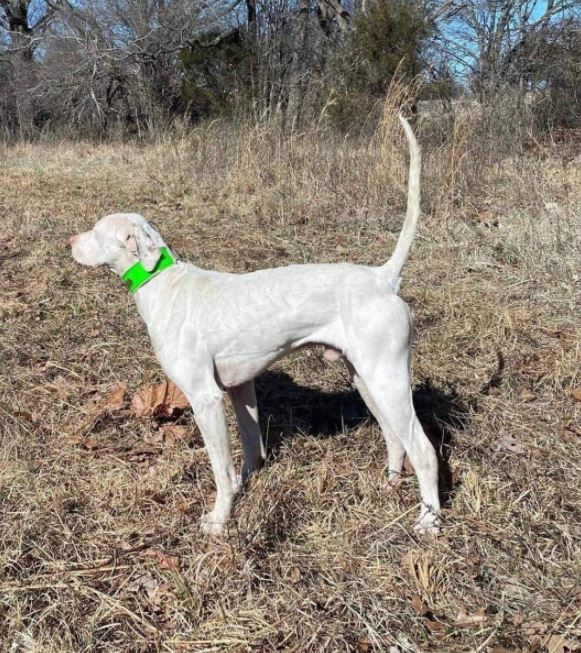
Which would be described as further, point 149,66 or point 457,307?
point 149,66

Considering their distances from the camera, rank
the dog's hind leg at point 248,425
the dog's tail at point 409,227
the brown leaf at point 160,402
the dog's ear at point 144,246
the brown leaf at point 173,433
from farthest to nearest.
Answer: the brown leaf at point 160,402, the brown leaf at point 173,433, the dog's hind leg at point 248,425, the dog's ear at point 144,246, the dog's tail at point 409,227

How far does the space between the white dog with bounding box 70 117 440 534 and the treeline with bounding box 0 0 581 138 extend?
4.56m

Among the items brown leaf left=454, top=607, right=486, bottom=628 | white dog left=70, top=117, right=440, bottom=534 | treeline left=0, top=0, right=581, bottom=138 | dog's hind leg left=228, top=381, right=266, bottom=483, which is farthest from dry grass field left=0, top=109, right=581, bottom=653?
treeline left=0, top=0, right=581, bottom=138

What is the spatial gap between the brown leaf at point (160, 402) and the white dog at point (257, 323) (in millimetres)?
702

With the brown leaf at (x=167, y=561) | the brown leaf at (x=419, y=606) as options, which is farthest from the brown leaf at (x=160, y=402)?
the brown leaf at (x=419, y=606)

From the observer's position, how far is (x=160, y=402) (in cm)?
315

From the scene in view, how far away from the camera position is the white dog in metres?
2.32

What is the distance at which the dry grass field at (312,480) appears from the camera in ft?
6.66

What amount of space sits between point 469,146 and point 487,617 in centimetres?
567

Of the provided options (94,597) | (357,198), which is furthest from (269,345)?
(357,198)

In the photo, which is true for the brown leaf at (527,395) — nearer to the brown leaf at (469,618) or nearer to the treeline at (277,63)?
the brown leaf at (469,618)

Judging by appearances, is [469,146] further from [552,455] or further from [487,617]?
[487,617]

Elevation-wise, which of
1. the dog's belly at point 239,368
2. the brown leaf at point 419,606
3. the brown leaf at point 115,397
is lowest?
the brown leaf at point 419,606

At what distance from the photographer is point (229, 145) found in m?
7.95
